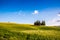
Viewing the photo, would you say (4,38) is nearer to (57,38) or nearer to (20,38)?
(20,38)

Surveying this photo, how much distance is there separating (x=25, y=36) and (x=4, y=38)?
3.78m

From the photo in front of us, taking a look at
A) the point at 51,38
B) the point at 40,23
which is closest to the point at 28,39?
the point at 51,38

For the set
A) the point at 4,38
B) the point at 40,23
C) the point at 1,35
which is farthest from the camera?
the point at 40,23

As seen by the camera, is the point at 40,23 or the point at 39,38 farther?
the point at 40,23

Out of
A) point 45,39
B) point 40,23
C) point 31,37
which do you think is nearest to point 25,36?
point 31,37

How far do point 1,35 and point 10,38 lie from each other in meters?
2.23

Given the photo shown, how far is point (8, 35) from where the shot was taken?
29.5 meters

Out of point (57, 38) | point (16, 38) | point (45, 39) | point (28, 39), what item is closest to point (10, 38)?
point (16, 38)

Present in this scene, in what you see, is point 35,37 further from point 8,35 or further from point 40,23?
point 40,23

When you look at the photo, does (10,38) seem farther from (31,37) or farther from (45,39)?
(45,39)

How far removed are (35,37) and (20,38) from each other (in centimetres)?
256

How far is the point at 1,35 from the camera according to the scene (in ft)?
96.5

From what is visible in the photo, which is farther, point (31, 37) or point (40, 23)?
point (40, 23)

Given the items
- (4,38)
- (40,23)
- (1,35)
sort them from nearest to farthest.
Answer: (4,38) < (1,35) < (40,23)
